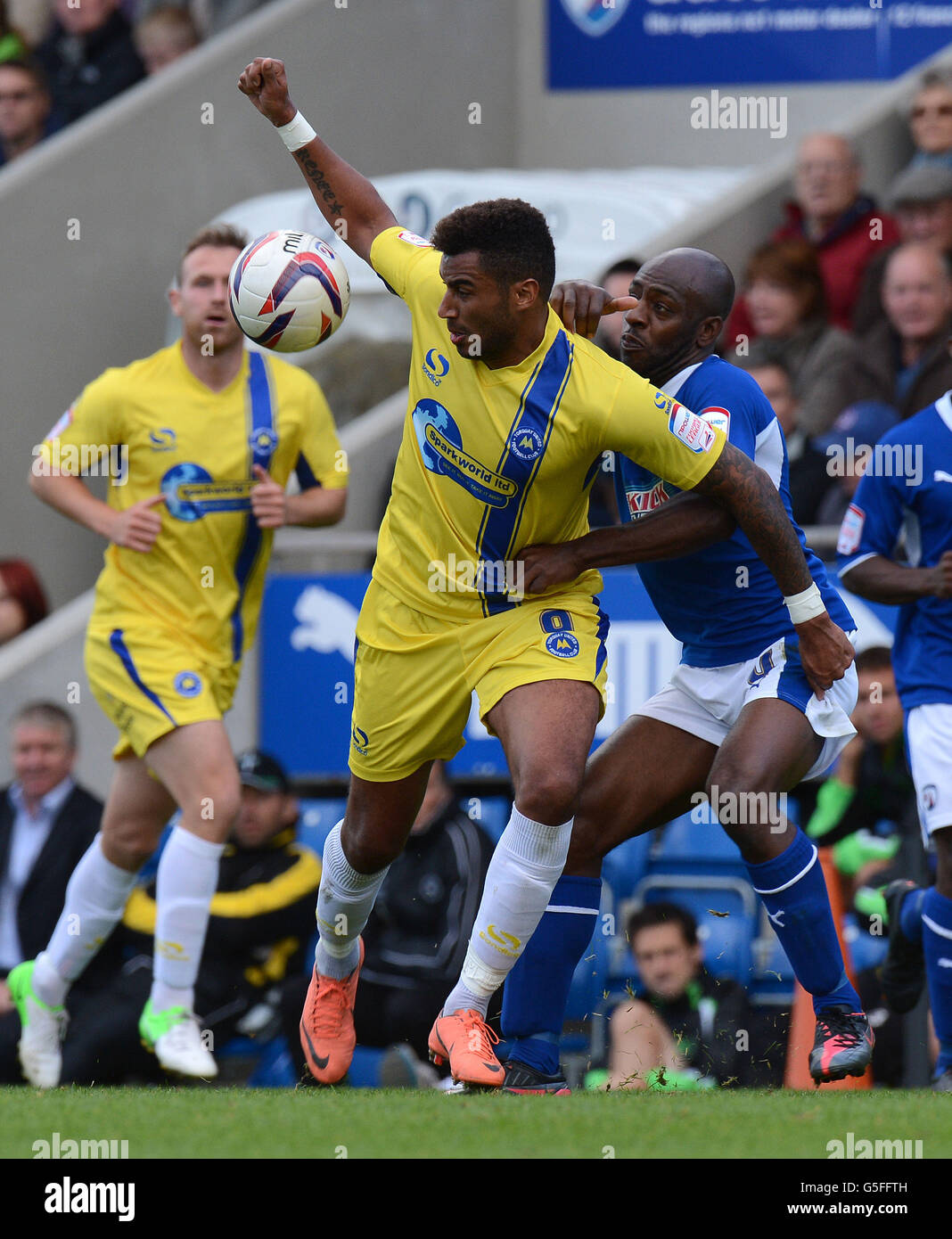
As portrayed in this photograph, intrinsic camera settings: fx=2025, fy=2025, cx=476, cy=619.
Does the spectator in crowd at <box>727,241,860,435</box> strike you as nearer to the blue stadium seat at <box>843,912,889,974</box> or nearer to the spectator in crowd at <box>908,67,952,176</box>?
the spectator in crowd at <box>908,67,952,176</box>

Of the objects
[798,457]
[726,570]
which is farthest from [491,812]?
[726,570]

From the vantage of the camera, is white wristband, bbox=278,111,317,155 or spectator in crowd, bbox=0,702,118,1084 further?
spectator in crowd, bbox=0,702,118,1084

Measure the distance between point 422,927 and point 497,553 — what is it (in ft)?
9.91

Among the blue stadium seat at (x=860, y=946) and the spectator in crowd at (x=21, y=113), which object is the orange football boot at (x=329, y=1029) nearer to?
the blue stadium seat at (x=860, y=946)

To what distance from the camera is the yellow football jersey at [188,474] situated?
718cm

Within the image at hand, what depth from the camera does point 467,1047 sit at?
5.29 metres

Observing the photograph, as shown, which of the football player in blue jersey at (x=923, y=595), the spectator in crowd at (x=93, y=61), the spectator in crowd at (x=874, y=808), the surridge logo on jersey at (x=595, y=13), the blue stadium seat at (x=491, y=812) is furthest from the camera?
the surridge logo on jersey at (x=595, y=13)

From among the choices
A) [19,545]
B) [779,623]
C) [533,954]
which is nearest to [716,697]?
[779,623]

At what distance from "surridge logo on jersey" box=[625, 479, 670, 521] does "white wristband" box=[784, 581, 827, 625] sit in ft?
1.59

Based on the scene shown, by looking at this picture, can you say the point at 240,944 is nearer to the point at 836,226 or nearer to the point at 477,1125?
the point at 477,1125

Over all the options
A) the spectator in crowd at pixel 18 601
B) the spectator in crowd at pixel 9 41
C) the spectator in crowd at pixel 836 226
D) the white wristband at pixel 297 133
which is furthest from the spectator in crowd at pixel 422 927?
the spectator in crowd at pixel 9 41

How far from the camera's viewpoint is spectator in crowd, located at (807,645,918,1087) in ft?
25.7

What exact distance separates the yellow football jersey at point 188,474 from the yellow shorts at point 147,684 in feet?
0.19

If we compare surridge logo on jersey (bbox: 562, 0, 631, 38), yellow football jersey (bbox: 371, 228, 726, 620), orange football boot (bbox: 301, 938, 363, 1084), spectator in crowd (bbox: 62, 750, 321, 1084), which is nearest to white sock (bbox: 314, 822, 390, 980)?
orange football boot (bbox: 301, 938, 363, 1084)
